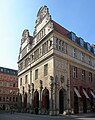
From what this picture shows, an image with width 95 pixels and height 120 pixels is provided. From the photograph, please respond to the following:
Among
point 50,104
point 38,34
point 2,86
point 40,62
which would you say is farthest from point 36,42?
point 2,86

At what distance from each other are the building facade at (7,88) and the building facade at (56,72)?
35.0 meters

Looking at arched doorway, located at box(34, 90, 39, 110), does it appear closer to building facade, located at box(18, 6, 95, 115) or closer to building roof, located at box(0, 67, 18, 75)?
building facade, located at box(18, 6, 95, 115)

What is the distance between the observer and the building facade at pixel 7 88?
84.0 m

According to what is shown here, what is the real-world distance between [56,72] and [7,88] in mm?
55099

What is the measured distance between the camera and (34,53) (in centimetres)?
4556

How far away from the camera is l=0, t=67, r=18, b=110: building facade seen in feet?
276

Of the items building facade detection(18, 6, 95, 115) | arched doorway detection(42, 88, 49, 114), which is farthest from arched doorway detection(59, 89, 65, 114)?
arched doorway detection(42, 88, 49, 114)

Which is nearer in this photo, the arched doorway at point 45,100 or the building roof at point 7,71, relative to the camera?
the arched doorway at point 45,100

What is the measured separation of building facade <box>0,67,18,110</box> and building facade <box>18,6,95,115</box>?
35027 millimetres

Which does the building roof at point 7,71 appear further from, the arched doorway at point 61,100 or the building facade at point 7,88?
the arched doorway at point 61,100

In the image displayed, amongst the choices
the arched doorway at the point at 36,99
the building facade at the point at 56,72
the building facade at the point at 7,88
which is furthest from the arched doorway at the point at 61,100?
the building facade at the point at 7,88

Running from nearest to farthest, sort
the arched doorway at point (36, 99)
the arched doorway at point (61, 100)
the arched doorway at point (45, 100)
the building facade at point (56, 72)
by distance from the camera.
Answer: the arched doorway at point (61, 100), the building facade at point (56, 72), the arched doorway at point (45, 100), the arched doorway at point (36, 99)

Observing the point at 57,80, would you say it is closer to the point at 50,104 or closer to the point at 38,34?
the point at 50,104

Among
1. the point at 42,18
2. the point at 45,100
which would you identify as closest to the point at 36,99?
the point at 45,100
